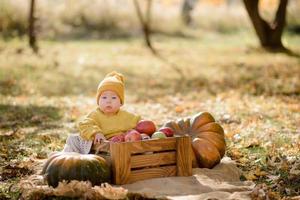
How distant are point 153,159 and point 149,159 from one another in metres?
0.05

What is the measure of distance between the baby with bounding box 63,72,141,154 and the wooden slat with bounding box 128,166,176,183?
62cm

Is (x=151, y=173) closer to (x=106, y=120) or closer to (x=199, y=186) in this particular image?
(x=199, y=186)

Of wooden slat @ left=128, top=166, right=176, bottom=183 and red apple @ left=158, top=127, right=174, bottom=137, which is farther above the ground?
red apple @ left=158, top=127, right=174, bottom=137

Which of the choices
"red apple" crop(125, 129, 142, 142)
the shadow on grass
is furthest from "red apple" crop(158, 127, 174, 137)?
the shadow on grass

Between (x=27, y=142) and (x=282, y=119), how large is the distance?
4.39m

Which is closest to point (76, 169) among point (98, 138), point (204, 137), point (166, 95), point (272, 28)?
point (98, 138)

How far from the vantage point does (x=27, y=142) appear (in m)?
8.27

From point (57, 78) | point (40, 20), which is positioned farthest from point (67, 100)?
point (40, 20)

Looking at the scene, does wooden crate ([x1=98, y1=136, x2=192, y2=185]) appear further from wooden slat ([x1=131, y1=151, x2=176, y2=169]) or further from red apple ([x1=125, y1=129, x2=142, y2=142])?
red apple ([x1=125, y1=129, x2=142, y2=142])

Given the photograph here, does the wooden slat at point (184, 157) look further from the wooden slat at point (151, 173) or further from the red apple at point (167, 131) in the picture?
the red apple at point (167, 131)

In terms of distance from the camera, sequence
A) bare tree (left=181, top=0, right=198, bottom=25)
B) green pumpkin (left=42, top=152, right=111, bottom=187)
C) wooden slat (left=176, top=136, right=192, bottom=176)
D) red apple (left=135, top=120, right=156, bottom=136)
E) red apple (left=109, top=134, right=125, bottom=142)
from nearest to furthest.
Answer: green pumpkin (left=42, top=152, right=111, bottom=187) → wooden slat (left=176, top=136, right=192, bottom=176) → red apple (left=109, top=134, right=125, bottom=142) → red apple (left=135, top=120, right=156, bottom=136) → bare tree (left=181, top=0, right=198, bottom=25)

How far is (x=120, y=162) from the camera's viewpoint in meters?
5.88

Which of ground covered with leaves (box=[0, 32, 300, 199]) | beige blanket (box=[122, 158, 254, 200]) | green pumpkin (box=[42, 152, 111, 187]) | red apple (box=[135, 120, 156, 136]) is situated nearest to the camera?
beige blanket (box=[122, 158, 254, 200])

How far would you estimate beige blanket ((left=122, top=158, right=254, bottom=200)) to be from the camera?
5504 mm
